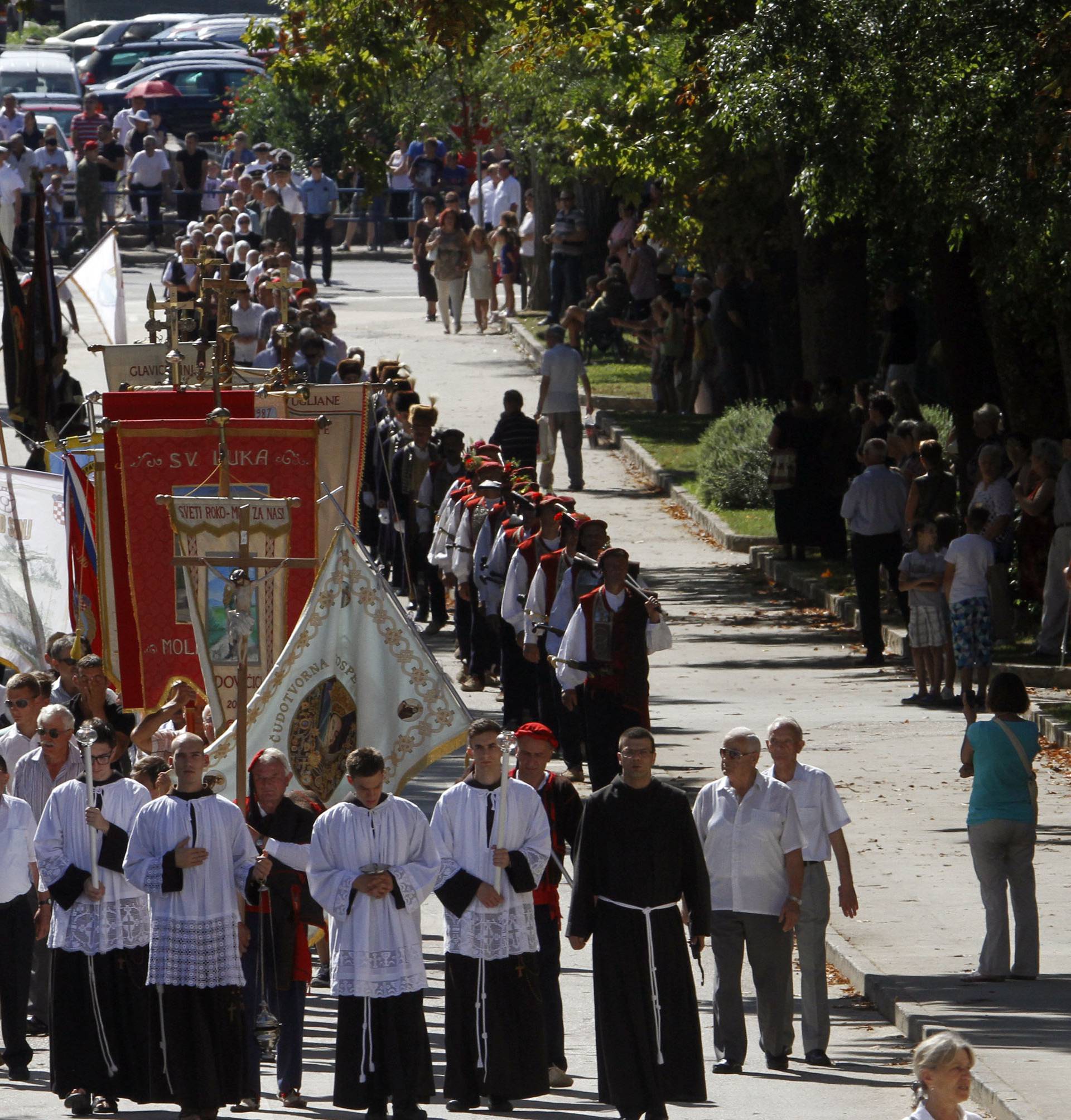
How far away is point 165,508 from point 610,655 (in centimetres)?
292

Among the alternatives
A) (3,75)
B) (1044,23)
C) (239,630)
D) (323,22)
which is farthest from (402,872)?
(3,75)

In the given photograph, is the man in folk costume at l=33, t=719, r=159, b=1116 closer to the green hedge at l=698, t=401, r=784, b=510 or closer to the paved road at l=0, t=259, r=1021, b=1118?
the paved road at l=0, t=259, r=1021, b=1118

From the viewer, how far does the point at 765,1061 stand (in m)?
11.0

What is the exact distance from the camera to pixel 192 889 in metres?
10.1

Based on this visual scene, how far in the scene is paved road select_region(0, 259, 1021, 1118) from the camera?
1045cm

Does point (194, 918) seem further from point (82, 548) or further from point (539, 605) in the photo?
point (539, 605)

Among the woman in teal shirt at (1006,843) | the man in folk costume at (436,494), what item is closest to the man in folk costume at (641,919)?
the woman in teal shirt at (1006,843)

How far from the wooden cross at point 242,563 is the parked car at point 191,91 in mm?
37912

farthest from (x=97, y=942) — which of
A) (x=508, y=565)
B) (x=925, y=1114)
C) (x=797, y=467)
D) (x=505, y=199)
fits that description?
(x=505, y=199)

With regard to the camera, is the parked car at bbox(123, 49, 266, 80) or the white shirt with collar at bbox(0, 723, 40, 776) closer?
the white shirt with collar at bbox(0, 723, 40, 776)

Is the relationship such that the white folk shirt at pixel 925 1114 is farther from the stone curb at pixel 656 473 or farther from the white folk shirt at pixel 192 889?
the stone curb at pixel 656 473

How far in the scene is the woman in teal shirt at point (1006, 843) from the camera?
38.8 ft

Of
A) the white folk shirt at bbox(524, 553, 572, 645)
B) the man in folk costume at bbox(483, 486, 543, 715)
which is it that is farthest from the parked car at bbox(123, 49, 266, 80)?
the white folk shirt at bbox(524, 553, 572, 645)

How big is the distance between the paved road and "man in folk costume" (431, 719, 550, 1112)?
8.4 inches
